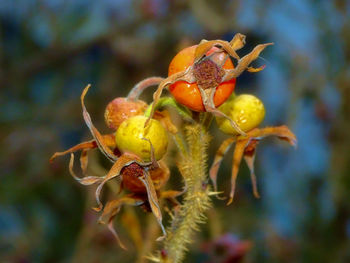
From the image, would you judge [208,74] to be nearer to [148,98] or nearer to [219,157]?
[219,157]

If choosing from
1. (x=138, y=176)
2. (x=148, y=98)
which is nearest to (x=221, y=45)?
(x=138, y=176)

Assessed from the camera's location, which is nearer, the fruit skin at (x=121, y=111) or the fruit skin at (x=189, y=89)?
the fruit skin at (x=189, y=89)

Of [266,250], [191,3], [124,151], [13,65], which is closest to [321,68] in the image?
[191,3]

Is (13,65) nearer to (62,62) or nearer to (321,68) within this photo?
(62,62)

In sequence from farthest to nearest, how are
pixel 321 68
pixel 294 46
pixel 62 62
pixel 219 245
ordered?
pixel 62 62 < pixel 294 46 < pixel 321 68 < pixel 219 245

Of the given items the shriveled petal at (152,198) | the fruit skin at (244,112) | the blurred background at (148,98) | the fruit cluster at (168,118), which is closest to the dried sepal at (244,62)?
the fruit cluster at (168,118)

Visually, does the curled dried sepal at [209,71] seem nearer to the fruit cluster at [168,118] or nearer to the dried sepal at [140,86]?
the fruit cluster at [168,118]

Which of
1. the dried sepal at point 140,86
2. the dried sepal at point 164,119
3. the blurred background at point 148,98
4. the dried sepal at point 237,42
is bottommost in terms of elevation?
the blurred background at point 148,98
